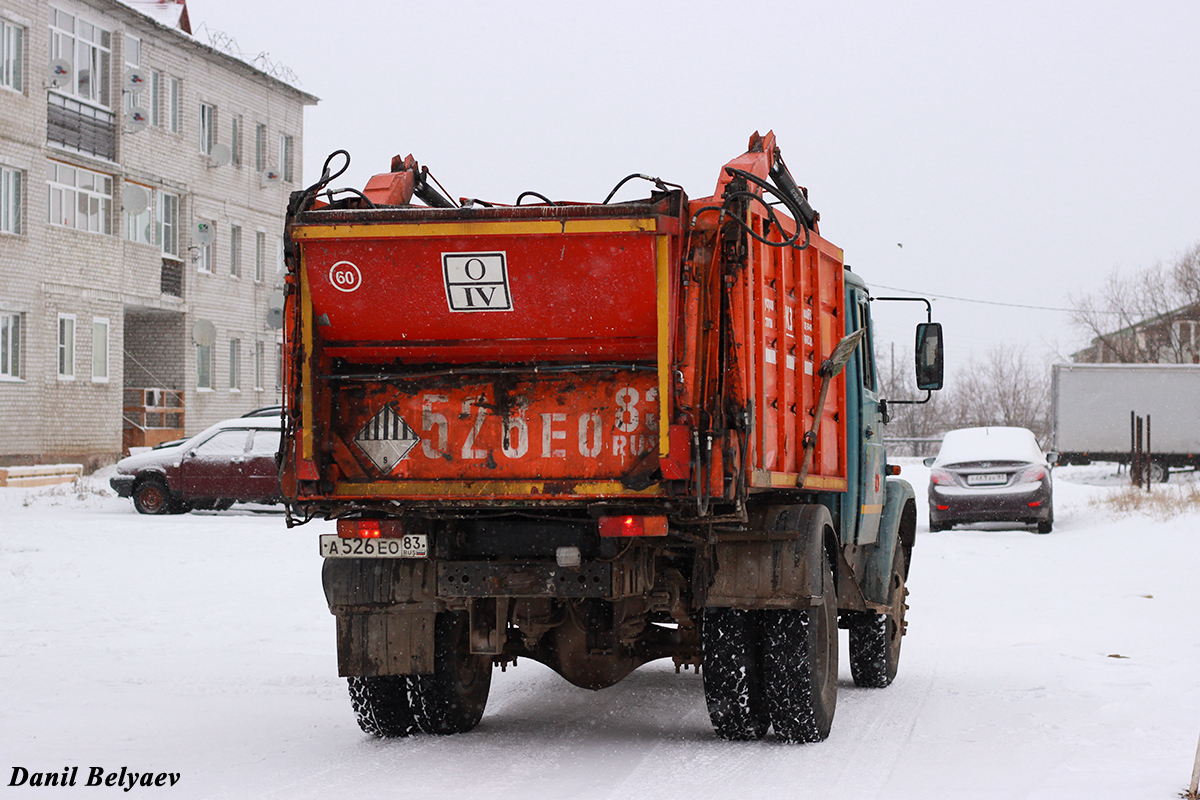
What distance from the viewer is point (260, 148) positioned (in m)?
41.3

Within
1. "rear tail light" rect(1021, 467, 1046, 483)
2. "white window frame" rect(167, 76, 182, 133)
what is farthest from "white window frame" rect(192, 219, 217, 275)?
"rear tail light" rect(1021, 467, 1046, 483)

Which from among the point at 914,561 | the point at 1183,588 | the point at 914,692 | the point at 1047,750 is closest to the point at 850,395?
the point at 914,692

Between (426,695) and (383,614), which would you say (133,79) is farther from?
(383,614)

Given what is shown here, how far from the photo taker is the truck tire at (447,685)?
700cm

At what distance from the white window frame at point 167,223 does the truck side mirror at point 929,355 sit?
31028mm

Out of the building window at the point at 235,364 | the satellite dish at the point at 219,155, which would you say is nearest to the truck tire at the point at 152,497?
the building window at the point at 235,364

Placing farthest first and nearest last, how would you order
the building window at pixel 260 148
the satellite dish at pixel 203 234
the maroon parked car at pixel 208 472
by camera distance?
the building window at pixel 260 148
the satellite dish at pixel 203 234
the maroon parked car at pixel 208 472

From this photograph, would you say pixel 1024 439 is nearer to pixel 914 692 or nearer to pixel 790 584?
pixel 914 692

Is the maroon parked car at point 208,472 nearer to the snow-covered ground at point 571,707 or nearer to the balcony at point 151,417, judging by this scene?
the snow-covered ground at point 571,707

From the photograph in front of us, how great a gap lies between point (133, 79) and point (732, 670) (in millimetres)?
31598

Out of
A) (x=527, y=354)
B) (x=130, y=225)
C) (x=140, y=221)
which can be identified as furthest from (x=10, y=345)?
(x=527, y=354)

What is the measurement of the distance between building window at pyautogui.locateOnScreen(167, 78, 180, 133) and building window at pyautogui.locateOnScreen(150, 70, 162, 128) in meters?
0.30

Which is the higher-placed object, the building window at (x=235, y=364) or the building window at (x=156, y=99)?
the building window at (x=156, y=99)

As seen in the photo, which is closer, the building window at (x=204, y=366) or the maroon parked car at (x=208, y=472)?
the maroon parked car at (x=208, y=472)
